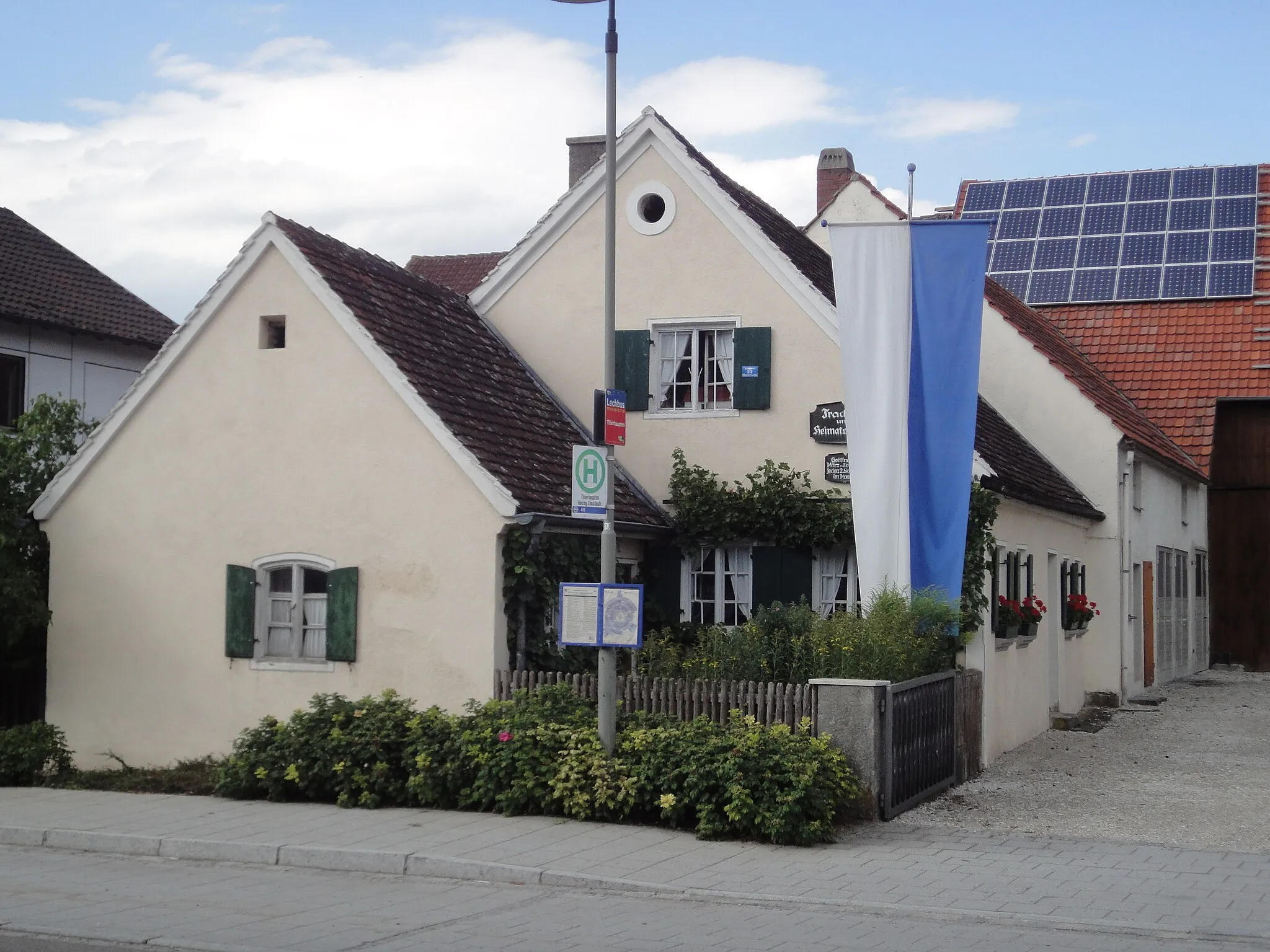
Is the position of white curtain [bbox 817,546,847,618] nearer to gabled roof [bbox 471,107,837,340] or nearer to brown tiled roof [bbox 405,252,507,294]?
gabled roof [bbox 471,107,837,340]

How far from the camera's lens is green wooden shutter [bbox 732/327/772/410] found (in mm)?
17594

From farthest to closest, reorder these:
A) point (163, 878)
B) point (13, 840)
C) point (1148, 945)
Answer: point (13, 840)
point (163, 878)
point (1148, 945)

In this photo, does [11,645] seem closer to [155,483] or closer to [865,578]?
[155,483]

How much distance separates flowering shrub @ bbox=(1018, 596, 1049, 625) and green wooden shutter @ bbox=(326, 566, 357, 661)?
768 centimetres

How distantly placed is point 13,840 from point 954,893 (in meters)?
7.54

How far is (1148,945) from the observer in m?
8.53

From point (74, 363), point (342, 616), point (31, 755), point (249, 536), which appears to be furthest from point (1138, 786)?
point (74, 363)

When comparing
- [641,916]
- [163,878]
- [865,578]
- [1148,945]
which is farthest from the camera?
[865,578]

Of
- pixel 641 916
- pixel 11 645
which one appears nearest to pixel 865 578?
pixel 641 916

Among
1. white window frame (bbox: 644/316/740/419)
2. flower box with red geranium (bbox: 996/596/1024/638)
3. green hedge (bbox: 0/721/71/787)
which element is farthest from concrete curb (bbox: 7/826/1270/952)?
white window frame (bbox: 644/316/740/419)

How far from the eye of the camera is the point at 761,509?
17.0 metres

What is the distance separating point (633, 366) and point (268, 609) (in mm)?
5371

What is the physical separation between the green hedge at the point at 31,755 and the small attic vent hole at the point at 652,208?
8976 mm

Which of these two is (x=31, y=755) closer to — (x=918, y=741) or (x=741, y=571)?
(x=741, y=571)
